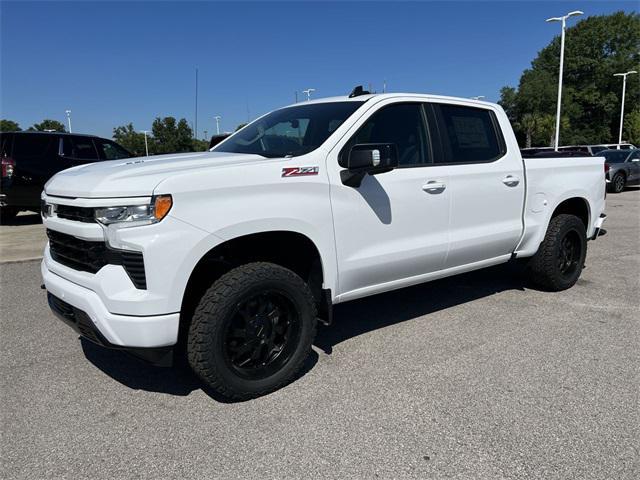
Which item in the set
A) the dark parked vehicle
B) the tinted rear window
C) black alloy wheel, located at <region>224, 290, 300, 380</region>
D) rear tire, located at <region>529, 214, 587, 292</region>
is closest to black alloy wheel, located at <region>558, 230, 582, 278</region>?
rear tire, located at <region>529, 214, 587, 292</region>

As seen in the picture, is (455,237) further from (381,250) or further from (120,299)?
(120,299)

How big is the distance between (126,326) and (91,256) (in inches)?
18.8

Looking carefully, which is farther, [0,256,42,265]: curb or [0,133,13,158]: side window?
[0,133,13,158]: side window

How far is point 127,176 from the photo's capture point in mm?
2775

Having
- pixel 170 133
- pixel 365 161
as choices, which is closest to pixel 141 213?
pixel 365 161

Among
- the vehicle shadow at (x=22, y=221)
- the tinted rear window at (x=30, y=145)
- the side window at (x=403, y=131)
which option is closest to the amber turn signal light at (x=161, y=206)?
the side window at (x=403, y=131)

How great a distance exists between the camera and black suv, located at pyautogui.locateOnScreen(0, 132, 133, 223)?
9891mm

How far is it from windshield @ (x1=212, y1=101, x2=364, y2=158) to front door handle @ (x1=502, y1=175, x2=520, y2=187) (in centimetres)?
154

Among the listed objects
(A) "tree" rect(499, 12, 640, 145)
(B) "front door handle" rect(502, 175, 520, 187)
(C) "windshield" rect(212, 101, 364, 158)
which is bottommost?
(B) "front door handle" rect(502, 175, 520, 187)

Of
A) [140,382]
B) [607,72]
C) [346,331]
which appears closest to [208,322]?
[140,382]

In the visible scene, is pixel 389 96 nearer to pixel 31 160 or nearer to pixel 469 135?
pixel 469 135

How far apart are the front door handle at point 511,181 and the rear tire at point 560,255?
2.64 feet

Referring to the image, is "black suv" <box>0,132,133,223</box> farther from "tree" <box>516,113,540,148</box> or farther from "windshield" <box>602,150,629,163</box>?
"tree" <box>516,113,540,148</box>

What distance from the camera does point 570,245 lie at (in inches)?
209
